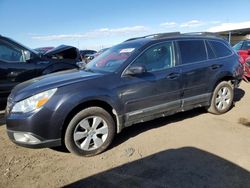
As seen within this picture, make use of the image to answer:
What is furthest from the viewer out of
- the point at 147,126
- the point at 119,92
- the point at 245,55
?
the point at 245,55

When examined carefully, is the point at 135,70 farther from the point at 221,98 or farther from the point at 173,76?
the point at 221,98

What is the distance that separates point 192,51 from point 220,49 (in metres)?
0.92

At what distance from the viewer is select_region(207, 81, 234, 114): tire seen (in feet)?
19.0

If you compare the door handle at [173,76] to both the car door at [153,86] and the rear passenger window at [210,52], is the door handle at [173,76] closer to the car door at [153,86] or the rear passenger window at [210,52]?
the car door at [153,86]

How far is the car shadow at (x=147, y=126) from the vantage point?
4.86 meters

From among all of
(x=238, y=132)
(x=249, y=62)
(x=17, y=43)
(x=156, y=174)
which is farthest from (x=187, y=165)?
(x=249, y=62)

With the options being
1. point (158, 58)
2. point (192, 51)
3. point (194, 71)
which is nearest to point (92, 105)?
point (158, 58)

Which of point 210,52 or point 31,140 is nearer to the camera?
point 31,140

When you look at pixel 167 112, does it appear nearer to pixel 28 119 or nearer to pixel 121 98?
pixel 121 98

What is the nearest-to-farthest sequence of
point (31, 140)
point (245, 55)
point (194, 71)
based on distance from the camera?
point (31, 140) → point (194, 71) → point (245, 55)

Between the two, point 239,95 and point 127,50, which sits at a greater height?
point 127,50

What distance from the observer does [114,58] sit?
5035mm

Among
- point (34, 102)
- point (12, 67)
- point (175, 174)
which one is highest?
point (12, 67)

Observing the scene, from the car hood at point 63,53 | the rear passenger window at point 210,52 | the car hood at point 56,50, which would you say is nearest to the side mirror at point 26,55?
the car hood at point 63,53
